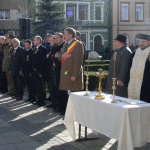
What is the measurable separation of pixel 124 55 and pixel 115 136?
8.04ft

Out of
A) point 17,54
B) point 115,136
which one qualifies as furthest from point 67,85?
point 17,54

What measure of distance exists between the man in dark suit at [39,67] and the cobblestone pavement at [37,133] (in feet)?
2.11

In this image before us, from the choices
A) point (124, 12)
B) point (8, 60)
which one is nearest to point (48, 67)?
point (8, 60)

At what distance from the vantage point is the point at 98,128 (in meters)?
5.62

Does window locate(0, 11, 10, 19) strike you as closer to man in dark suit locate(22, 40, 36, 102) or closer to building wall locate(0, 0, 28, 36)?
building wall locate(0, 0, 28, 36)

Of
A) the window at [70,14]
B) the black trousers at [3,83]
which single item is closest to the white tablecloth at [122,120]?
the black trousers at [3,83]

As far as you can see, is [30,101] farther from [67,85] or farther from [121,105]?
[121,105]

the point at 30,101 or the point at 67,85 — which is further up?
the point at 67,85

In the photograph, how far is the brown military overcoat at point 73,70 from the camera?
308 inches

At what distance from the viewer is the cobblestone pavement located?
6125 millimetres

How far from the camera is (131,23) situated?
4528 cm

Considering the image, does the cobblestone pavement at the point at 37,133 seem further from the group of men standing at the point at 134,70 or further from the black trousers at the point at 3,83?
the black trousers at the point at 3,83

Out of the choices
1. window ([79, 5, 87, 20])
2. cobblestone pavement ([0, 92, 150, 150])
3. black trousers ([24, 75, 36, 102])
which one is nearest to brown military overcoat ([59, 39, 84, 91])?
cobblestone pavement ([0, 92, 150, 150])

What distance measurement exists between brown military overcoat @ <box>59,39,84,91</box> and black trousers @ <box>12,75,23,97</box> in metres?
3.69
